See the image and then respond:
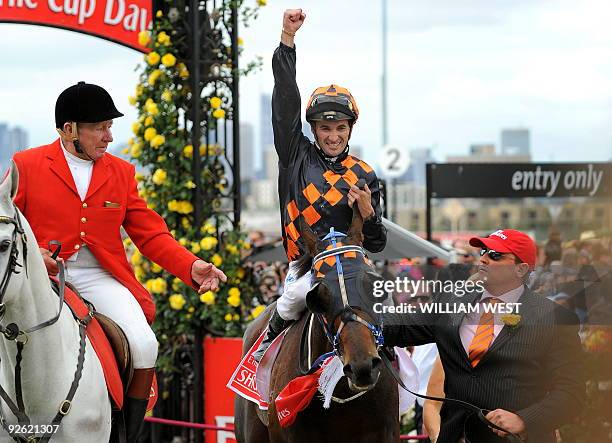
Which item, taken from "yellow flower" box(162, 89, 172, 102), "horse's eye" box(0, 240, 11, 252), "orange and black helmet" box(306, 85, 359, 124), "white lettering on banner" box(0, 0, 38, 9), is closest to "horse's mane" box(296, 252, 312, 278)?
"orange and black helmet" box(306, 85, 359, 124)

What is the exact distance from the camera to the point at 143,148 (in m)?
9.79

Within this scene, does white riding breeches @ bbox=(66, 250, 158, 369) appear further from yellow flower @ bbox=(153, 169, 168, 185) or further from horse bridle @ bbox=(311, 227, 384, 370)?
yellow flower @ bbox=(153, 169, 168, 185)

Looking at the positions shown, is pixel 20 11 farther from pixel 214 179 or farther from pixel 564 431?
pixel 564 431

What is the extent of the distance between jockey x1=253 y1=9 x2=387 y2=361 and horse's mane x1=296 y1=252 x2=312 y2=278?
0.04 meters

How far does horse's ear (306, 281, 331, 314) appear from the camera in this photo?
201 inches

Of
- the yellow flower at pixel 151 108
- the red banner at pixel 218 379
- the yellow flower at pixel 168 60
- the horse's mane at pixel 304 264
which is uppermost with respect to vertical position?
the yellow flower at pixel 168 60

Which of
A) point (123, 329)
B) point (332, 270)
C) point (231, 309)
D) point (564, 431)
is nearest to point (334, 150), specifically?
point (332, 270)

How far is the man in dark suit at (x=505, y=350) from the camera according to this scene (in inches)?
189

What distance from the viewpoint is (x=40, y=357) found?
17.2 ft

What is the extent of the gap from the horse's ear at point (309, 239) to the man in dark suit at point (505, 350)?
49cm

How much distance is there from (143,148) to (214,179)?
2.30ft

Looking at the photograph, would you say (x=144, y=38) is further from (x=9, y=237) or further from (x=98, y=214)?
(x=9, y=237)

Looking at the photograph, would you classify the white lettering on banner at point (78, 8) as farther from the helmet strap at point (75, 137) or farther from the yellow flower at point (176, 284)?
the helmet strap at point (75, 137)

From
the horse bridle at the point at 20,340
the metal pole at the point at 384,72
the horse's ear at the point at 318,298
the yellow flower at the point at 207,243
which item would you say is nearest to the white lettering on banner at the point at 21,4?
the yellow flower at the point at 207,243
